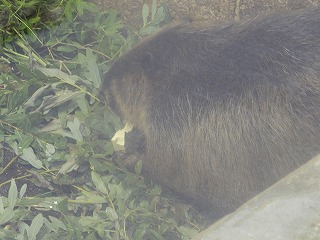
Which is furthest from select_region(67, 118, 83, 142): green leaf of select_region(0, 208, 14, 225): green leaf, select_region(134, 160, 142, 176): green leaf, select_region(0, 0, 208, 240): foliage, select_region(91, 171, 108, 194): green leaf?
select_region(0, 208, 14, 225): green leaf

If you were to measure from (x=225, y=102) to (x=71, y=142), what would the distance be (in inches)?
28.6

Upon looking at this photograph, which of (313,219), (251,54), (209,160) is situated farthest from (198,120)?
(313,219)

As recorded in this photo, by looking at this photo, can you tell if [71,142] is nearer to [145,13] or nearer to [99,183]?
[99,183]

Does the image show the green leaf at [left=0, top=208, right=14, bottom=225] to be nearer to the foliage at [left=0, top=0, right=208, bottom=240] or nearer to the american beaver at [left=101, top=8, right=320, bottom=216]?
the foliage at [left=0, top=0, right=208, bottom=240]

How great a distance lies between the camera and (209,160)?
232 cm

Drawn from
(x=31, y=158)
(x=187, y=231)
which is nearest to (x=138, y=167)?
(x=187, y=231)

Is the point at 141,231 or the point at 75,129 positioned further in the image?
the point at 75,129

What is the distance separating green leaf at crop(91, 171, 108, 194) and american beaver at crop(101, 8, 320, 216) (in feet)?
0.64

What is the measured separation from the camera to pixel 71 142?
2646 millimetres

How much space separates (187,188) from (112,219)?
0.99 feet

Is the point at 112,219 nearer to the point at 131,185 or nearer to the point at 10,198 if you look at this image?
the point at 131,185

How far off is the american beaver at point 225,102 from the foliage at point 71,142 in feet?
0.51

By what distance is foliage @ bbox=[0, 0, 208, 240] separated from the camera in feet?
8.11

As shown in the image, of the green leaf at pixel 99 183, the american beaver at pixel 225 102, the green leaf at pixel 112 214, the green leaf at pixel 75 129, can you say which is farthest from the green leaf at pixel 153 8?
the green leaf at pixel 112 214
